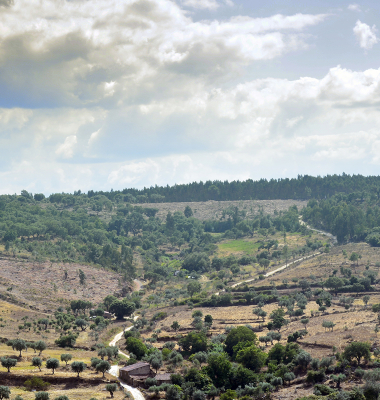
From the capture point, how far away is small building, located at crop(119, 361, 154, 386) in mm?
52812

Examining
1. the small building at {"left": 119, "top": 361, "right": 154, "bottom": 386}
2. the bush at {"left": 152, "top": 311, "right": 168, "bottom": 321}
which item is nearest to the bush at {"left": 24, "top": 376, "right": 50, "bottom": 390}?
the small building at {"left": 119, "top": 361, "right": 154, "bottom": 386}

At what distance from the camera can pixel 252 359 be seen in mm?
56406

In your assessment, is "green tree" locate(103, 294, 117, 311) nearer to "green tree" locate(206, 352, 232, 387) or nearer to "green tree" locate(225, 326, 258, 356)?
"green tree" locate(225, 326, 258, 356)

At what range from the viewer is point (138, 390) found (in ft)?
168

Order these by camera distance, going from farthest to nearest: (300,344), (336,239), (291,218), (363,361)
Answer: (291,218) → (336,239) → (300,344) → (363,361)

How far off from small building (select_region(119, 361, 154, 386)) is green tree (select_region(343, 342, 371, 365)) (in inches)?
939

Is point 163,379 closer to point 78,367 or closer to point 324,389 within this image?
point 78,367

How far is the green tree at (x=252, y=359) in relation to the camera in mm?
56094

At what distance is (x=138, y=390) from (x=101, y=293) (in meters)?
65.0

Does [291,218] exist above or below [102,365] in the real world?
above

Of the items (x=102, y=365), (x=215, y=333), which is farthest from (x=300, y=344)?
(x=102, y=365)

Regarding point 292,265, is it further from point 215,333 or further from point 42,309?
point 42,309

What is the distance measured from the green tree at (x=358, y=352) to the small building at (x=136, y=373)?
2385cm

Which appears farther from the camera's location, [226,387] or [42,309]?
[42,309]
